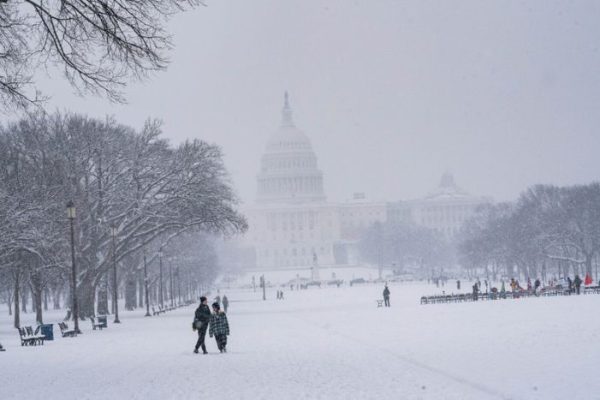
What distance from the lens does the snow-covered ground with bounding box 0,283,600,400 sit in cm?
1817

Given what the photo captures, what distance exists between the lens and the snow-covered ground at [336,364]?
715 inches

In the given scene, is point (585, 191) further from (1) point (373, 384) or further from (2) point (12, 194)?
(1) point (373, 384)

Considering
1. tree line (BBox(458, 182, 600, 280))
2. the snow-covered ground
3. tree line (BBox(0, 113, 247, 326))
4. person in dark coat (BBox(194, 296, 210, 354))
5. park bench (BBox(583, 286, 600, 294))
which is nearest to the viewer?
the snow-covered ground

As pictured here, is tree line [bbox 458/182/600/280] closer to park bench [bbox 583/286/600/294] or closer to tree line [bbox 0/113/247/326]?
park bench [bbox 583/286/600/294]

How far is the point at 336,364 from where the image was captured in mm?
23188

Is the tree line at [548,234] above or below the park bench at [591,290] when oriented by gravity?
above

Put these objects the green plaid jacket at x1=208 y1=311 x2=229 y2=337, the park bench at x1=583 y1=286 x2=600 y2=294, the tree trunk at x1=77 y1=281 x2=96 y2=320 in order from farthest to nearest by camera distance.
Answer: the park bench at x1=583 y1=286 x2=600 y2=294
the tree trunk at x1=77 y1=281 x2=96 y2=320
the green plaid jacket at x1=208 y1=311 x2=229 y2=337

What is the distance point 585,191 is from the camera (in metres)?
112

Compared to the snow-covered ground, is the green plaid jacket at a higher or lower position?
higher

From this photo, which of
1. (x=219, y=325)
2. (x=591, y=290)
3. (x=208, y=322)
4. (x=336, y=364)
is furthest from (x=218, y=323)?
(x=591, y=290)

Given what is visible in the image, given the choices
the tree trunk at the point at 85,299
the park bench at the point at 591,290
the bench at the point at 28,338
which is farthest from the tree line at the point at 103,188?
the park bench at the point at 591,290

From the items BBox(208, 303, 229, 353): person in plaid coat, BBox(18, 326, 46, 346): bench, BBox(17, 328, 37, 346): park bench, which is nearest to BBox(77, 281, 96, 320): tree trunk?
BBox(18, 326, 46, 346): bench

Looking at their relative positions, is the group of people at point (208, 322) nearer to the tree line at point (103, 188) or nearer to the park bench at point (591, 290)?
the tree line at point (103, 188)

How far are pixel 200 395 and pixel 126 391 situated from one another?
5.20 feet
